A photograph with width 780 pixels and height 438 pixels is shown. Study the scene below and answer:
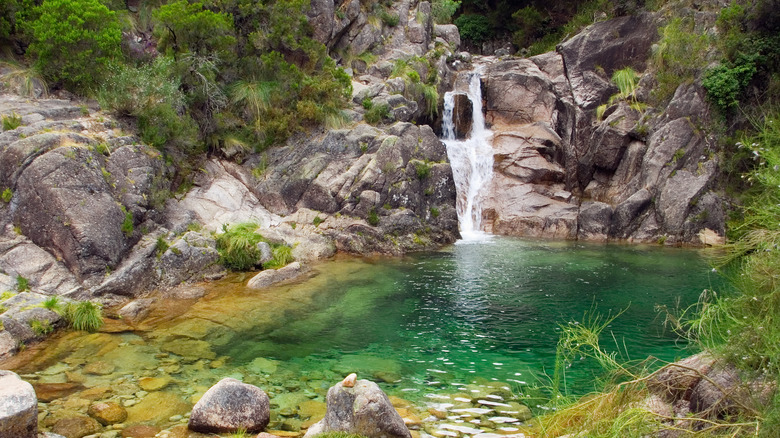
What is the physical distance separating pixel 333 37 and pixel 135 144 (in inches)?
486

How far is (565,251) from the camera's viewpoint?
1752 centimetres

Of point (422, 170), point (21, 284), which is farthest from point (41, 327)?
point (422, 170)

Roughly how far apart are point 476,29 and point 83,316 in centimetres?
2934

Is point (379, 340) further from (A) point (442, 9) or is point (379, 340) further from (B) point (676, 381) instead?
(A) point (442, 9)

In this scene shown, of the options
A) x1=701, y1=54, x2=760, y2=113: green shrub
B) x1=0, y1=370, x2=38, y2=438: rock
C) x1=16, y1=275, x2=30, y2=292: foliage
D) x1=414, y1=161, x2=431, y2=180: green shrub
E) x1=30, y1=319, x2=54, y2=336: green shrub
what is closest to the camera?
x1=0, y1=370, x2=38, y2=438: rock

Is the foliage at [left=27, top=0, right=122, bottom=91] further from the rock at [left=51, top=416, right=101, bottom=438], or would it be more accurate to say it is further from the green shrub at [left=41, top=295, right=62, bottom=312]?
the rock at [left=51, top=416, right=101, bottom=438]

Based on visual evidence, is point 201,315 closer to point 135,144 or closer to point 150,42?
point 135,144

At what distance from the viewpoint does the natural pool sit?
6.99 metres

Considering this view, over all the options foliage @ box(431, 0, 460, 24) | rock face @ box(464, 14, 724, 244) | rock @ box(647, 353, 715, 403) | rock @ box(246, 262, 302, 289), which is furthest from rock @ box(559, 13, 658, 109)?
rock @ box(647, 353, 715, 403)

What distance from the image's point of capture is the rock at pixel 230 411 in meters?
5.96

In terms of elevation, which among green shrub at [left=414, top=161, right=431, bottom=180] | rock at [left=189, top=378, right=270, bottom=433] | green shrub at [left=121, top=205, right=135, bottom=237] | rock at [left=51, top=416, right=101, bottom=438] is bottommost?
rock at [left=51, top=416, right=101, bottom=438]

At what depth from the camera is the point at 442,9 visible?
1191 inches

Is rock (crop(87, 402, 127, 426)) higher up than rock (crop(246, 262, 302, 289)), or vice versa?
rock (crop(246, 262, 302, 289))

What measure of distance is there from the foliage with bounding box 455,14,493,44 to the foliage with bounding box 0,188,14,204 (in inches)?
1090
